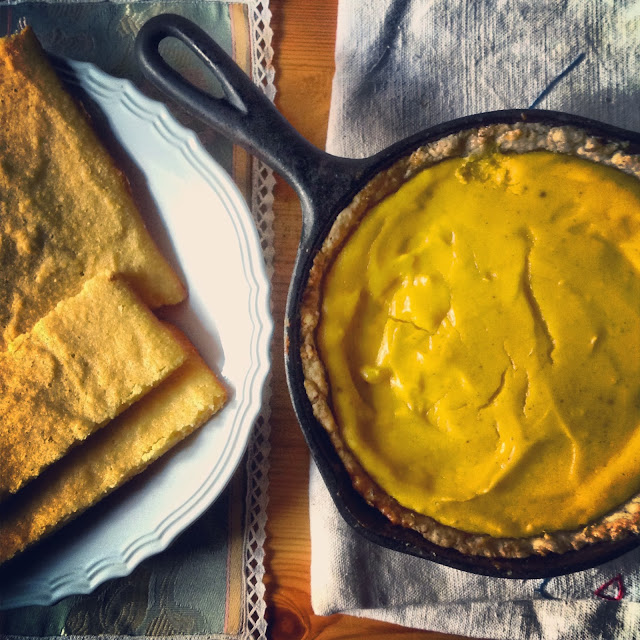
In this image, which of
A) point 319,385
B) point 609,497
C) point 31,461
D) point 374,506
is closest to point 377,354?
point 319,385

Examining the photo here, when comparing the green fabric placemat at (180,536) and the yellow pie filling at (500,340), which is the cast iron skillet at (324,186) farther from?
the green fabric placemat at (180,536)

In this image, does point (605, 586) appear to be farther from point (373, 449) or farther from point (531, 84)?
point (531, 84)

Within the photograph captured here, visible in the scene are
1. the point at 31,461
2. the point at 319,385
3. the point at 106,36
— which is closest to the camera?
the point at 319,385

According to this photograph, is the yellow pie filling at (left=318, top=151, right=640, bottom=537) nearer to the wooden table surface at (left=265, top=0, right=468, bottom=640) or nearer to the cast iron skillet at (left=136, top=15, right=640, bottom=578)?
the cast iron skillet at (left=136, top=15, right=640, bottom=578)

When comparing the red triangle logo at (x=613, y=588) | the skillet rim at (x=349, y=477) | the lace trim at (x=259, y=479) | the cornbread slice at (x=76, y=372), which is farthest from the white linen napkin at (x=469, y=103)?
the cornbread slice at (x=76, y=372)

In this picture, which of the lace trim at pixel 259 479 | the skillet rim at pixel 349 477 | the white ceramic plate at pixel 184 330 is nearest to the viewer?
the skillet rim at pixel 349 477

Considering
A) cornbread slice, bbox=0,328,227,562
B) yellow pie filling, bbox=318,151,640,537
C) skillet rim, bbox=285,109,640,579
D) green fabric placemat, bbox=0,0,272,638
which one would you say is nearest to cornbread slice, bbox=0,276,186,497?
cornbread slice, bbox=0,328,227,562
